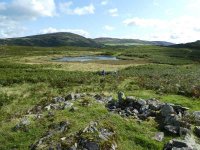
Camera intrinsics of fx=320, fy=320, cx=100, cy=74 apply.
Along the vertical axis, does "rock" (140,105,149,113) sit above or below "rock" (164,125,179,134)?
above

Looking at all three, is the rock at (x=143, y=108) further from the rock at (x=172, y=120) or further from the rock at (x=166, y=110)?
the rock at (x=172, y=120)

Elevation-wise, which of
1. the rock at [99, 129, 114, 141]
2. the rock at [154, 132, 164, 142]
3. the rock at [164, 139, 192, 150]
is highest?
the rock at [99, 129, 114, 141]

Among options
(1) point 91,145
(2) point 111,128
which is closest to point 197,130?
(2) point 111,128

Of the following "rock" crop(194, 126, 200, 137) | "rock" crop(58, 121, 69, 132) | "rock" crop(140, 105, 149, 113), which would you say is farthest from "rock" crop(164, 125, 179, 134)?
"rock" crop(58, 121, 69, 132)

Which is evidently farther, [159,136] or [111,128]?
[159,136]

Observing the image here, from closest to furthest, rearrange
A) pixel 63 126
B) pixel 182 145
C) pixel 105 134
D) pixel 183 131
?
pixel 182 145, pixel 105 134, pixel 63 126, pixel 183 131

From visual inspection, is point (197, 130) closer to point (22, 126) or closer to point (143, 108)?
point (143, 108)

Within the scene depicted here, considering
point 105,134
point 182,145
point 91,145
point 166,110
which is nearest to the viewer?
point 91,145

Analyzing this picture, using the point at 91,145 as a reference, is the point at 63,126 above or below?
above

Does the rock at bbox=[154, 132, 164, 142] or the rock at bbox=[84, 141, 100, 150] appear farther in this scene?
the rock at bbox=[154, 132, 164, 142]

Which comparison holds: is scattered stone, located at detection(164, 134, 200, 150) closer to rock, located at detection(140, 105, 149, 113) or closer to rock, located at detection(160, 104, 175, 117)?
rock, located at detection(160, 104, 175, 117)

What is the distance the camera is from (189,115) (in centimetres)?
2356

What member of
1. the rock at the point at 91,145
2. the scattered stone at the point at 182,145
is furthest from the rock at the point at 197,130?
the rock at the point at 91,145

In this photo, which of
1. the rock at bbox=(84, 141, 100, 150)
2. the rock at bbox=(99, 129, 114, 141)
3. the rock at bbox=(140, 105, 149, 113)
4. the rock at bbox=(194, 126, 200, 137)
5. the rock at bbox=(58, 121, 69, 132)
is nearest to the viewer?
the rock at bbox=(84, 141, 100, 150)
